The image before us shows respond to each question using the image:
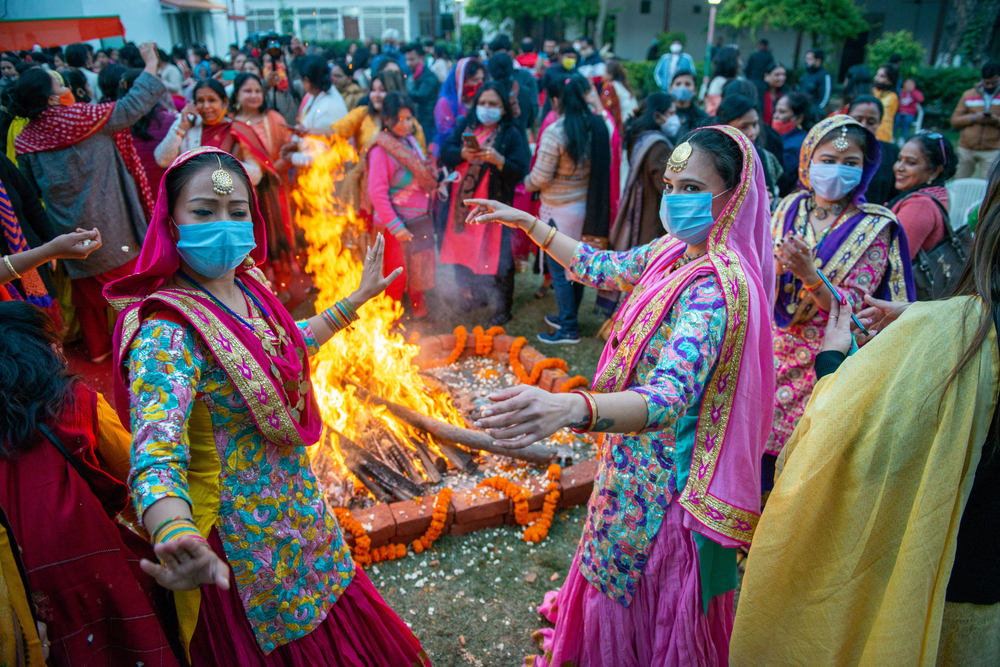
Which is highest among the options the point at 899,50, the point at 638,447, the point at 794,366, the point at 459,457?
the point at 899,50

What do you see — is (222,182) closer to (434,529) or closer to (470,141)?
(434,529)

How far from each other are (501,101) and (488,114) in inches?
7.1

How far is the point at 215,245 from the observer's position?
1855mm

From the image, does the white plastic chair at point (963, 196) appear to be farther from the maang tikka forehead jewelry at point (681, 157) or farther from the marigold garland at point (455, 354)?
the maang tikka forehead jewelry at point (681, 157)

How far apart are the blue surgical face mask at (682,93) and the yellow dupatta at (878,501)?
6.54 m

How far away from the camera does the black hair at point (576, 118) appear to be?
5543 mm

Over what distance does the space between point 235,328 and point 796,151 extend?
6.05m

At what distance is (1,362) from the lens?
167cm

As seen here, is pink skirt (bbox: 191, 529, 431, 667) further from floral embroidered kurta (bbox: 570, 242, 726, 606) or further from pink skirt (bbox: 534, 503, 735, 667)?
floral embroidered kurta (bbox: 570, 242, 726, 606)

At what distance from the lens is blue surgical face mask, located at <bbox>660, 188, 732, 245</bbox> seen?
2066mm

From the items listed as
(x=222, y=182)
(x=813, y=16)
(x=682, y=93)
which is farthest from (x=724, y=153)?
(x=813, y=16)

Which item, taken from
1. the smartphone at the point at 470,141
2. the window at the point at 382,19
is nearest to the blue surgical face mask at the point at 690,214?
the smartphone at the point at 470,141

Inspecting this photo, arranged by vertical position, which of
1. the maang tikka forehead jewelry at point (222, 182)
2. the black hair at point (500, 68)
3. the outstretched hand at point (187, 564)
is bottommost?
the outstretched hand at point (187, 564)

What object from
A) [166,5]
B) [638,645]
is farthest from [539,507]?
[166,5]
